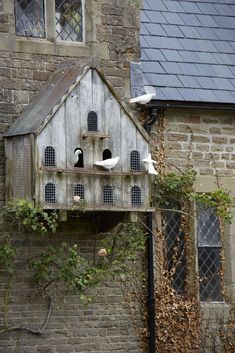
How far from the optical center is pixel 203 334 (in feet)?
52.4

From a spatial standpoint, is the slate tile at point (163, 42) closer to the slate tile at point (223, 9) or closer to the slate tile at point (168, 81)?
the slate tile at point (168, 81)

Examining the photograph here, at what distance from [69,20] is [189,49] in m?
2.02

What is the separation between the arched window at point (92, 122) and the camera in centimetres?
1474

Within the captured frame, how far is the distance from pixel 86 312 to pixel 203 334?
175 cm

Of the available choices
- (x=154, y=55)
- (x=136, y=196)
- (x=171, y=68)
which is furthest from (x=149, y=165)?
(x=154, y=55)

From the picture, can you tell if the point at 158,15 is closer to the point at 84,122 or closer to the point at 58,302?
the point at 84,122

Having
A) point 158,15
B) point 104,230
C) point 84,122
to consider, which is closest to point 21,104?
point 84,122

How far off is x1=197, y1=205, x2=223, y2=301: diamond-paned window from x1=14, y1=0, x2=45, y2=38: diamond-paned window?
127 inches

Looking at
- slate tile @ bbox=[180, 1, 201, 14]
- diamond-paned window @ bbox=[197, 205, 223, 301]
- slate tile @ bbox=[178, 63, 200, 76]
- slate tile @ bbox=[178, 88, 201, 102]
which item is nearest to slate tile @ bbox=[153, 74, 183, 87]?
slate tile @ bbox=[178, 88, 201, 102]

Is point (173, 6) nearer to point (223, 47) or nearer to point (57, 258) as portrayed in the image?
point (223, 47)

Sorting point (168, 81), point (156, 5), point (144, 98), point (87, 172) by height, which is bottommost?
point (87, 172)

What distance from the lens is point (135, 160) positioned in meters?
15.0

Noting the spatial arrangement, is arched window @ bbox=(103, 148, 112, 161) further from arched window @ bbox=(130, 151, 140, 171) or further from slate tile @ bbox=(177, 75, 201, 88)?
slate tile @ bbox=(177, 75, 201, 88)

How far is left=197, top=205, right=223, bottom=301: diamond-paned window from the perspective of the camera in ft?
53.4
